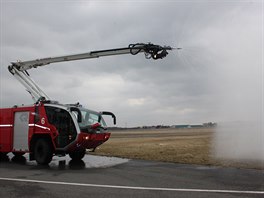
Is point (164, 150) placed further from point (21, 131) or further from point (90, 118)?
point (21, 131)

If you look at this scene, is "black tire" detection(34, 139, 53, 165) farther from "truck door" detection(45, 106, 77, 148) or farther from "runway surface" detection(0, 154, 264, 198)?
"runway surface" detection(0, 154, 264, 198)

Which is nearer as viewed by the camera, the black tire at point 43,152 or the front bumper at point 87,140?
the front bumper at point 87,140

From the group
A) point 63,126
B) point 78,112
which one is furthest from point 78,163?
point 78,112

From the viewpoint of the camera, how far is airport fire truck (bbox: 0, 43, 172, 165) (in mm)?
14430

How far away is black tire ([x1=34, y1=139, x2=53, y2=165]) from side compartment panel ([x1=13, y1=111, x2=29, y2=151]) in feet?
2.71

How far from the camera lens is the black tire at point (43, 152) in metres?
14.8

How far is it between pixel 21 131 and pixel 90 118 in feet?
10.9

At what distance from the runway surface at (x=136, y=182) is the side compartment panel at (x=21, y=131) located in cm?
285

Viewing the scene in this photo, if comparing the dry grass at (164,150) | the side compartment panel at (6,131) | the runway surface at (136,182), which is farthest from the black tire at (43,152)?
the dry grass at (164,150)

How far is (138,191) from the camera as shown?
855 centimetres

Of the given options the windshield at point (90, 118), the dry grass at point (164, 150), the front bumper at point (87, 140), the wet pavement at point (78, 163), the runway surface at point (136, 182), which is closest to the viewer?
the runway surface at point (136, 182)

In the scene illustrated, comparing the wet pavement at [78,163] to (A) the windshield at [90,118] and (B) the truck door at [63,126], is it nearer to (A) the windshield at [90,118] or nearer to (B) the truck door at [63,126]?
(B) the truck door at [63,126]

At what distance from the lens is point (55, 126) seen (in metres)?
14.7

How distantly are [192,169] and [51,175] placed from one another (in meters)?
4.85
